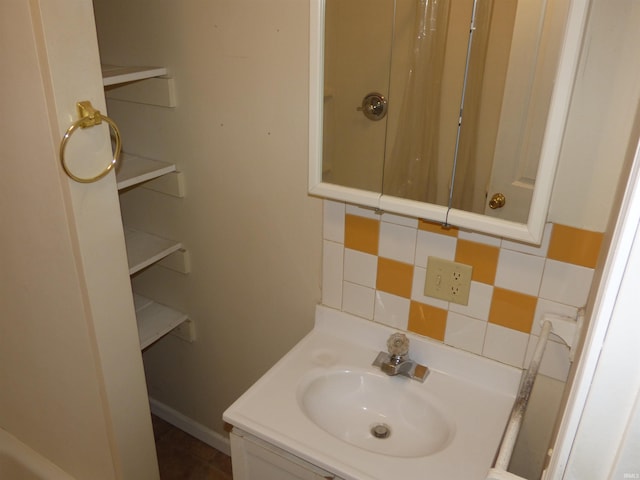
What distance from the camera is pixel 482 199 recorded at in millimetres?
1107

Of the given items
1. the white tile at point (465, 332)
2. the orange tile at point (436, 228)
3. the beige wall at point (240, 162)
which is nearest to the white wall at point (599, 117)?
the beige wall at point (240, 162)

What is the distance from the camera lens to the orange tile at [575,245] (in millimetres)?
1072

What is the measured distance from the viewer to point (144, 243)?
70.6 inches

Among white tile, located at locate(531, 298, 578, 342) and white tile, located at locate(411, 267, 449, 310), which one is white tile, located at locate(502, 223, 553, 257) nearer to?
white tile, located at locate(531, 298, 578, 342)

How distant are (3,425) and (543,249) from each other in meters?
1.86

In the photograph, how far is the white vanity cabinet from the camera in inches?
45.3

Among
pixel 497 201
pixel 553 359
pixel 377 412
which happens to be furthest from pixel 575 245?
pixel 377 412

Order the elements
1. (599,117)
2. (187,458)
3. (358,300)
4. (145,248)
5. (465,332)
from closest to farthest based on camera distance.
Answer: (599,117) → (465,332) → (358,300) → (145,248) → (187,458)

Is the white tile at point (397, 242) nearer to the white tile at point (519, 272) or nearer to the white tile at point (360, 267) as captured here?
the white tile at point (360, 267)

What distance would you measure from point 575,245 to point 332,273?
62 cm

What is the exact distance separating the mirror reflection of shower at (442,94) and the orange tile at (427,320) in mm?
319

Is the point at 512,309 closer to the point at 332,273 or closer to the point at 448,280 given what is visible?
the point at 448,280

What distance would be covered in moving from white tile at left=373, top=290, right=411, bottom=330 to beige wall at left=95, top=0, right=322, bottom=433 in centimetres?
20

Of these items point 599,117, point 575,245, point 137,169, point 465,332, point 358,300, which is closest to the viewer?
point 599,117
